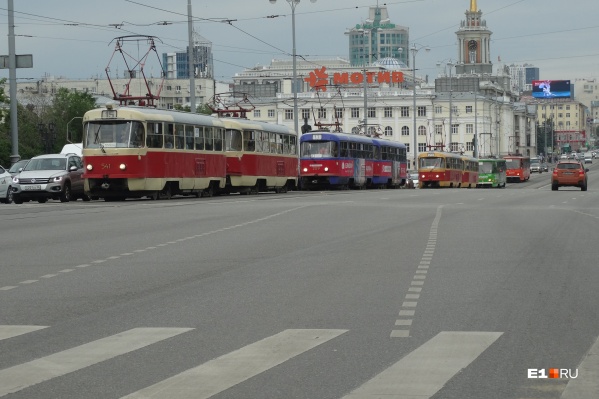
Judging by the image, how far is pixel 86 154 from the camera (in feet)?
138

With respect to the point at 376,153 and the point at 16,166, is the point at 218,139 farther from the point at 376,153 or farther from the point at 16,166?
the point at 376,153

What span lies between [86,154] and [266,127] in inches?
638

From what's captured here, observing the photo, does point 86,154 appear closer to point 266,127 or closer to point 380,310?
point 266,127

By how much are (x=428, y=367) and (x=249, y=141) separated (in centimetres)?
4561

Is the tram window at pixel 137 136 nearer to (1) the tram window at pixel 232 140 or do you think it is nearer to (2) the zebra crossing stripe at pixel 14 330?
(1) the tram window at pixel 232 140

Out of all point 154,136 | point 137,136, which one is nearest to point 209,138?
point 154,136

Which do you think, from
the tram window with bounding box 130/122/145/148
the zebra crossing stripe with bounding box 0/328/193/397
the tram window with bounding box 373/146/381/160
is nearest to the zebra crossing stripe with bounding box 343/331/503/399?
the zebra crossing stripe with bounding box 0/328/193/397

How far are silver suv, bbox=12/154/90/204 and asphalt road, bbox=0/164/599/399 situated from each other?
2064 cm

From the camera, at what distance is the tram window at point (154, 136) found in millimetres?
42781

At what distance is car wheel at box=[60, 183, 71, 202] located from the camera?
4429 centimetres

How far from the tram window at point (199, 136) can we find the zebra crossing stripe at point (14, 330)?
120 ft

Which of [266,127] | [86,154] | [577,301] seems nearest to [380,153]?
[266,127]

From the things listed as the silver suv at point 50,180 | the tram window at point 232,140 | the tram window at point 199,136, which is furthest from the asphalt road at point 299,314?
the tram window at point 232,140

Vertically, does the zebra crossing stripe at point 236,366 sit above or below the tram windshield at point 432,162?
below
